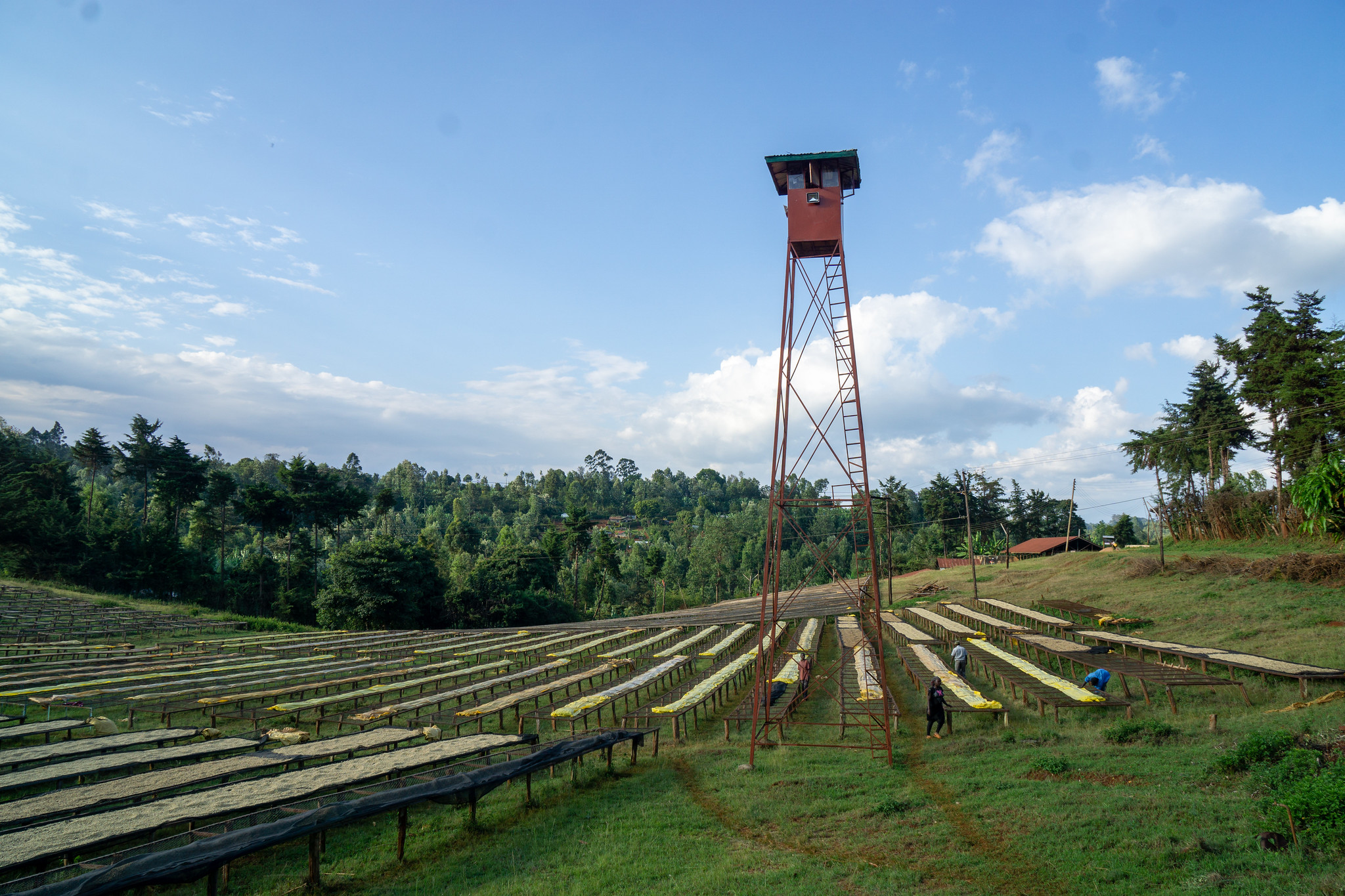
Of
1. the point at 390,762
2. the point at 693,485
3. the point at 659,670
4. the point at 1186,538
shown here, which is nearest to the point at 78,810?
the point at 390,762

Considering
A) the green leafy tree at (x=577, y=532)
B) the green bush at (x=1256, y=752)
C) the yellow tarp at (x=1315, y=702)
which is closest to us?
the green bush at (x=1256, y=752)

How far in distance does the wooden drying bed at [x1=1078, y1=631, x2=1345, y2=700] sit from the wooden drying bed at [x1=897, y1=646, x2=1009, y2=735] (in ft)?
21.7

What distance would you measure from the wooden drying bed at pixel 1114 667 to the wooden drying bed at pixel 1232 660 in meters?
0.52

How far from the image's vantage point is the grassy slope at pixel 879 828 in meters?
8.55

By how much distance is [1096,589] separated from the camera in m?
38.7

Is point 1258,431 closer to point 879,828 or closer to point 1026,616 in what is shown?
point 1026,616

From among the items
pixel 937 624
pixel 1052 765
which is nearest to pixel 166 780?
pixel 1052 765

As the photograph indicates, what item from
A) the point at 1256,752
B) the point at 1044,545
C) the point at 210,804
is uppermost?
the point at 1256,752

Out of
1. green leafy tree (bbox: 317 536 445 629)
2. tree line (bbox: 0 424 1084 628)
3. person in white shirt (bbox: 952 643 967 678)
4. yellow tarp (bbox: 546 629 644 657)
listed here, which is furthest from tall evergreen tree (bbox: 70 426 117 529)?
person in white shirt (bbox: 952 643 967 678)

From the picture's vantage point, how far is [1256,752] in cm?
1078

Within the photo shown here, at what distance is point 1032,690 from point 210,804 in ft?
62.7

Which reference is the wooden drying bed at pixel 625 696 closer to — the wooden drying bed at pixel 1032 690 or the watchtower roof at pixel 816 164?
the wooden drying bed at pixel 1032 690

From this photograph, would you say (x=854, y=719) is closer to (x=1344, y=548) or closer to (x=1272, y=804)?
(x=1272, y=804)

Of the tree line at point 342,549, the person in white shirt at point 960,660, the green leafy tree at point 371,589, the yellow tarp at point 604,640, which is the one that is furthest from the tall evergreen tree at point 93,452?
the person in white shirt at point 960,660
